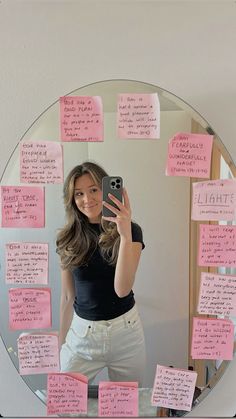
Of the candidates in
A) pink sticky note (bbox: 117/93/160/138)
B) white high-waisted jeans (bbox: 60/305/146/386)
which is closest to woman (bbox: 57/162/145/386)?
white high-waisted jeans (bbox: 60/305/146/386)

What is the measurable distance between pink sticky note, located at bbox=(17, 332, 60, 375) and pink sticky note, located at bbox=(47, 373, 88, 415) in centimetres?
2

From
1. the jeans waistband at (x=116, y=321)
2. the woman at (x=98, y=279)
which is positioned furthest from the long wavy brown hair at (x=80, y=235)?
the jeans waistband at (x=116, y=321)

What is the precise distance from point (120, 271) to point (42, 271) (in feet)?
0.54

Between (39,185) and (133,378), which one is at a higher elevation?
(39,185)

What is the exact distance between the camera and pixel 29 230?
905 millimetres

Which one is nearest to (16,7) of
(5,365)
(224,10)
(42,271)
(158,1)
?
(158,1)

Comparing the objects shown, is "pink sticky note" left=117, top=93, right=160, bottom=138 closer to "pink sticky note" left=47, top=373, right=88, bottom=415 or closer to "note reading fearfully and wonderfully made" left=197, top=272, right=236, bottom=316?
"note reading fearfully and wonderfully made" left=197, top=272, right=236, bottom=316

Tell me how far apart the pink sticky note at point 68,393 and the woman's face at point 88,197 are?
0.33m

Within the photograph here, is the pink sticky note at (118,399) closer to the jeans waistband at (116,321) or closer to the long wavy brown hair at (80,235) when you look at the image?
the jeans waistband at (116,321)

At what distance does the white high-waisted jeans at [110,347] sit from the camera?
0.89 meters

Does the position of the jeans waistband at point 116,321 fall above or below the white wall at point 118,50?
below

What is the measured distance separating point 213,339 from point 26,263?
16.6 inches

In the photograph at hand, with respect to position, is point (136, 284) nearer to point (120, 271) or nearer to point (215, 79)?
point (120, 271)

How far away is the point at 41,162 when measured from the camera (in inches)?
35.4
